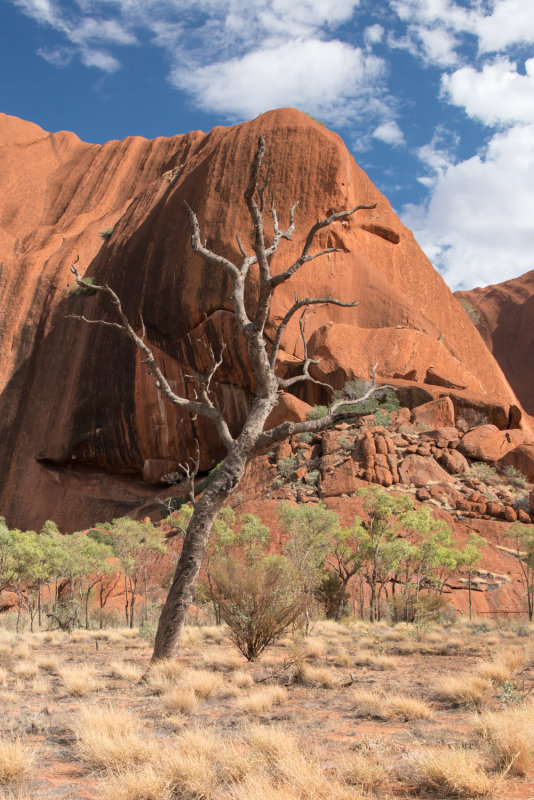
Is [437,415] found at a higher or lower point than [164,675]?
higher

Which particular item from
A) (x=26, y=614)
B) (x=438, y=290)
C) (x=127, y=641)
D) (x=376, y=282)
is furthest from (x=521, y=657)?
(x=438, y=290)

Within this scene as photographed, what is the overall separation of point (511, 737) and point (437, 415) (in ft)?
94.3

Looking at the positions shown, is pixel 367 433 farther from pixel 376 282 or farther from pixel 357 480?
pixel 376 282

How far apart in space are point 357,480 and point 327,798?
2504 cm

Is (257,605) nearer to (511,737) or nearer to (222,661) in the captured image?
(222,661)

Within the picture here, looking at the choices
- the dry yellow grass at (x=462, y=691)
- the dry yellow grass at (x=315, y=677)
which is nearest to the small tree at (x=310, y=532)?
the dry yellow grass at (x=315, y=677)

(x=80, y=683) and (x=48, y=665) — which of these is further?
(x=48, y=665)

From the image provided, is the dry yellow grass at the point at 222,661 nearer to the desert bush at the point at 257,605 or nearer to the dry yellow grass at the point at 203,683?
the desert bush at the point at 257,605

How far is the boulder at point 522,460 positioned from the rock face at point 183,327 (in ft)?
9.91

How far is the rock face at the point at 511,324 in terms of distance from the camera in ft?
248

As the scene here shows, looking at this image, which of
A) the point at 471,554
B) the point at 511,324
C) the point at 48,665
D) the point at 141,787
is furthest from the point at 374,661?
the point at 511,324

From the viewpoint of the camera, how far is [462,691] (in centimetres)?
629

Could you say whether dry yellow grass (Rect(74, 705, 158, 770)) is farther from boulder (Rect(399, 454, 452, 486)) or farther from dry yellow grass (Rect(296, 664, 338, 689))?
boulder (Rect(399, 454, 452, 486))

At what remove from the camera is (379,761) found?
395 centimetres
